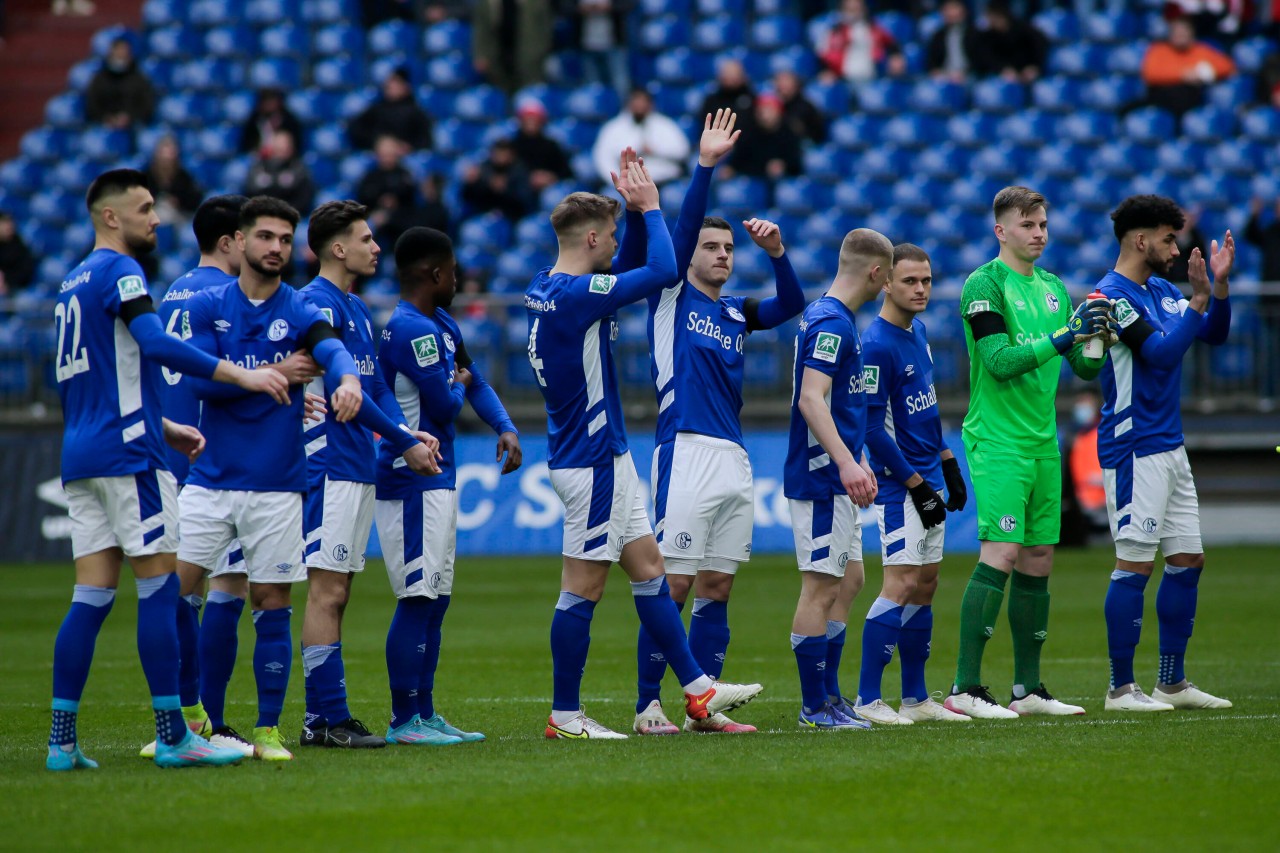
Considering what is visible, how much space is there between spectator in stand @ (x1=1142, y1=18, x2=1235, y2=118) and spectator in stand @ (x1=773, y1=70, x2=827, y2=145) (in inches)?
180

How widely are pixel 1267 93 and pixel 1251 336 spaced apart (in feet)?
17.3

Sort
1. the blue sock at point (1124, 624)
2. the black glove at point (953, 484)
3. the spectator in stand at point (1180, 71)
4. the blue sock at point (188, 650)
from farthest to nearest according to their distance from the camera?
the spectator in stand at point (1180, 71), the black glove at point (953, 484), the blue sock at point (1124, 624), the blue sock at point (188, 650)

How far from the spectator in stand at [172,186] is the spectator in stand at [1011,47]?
36.1 feet

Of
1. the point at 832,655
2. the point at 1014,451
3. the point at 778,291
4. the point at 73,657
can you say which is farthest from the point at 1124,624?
the point at 73,657

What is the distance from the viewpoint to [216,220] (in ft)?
25.4

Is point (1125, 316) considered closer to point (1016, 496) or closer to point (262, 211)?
point (1016, 496)

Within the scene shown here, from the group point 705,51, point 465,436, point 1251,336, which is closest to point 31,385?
point 465,436

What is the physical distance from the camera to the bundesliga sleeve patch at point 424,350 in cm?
731

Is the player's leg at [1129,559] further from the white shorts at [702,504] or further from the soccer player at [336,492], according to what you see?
the soccer player at [336,492]

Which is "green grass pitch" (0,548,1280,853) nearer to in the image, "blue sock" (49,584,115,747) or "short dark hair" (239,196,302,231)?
"blue sock" (49,584,115,747)

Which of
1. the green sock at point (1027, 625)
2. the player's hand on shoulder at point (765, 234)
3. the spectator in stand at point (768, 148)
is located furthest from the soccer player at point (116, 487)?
the spectator in stand at point (768, 148)

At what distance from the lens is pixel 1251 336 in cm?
1783

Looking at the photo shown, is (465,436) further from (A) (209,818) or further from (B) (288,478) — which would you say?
(A) (209,818)

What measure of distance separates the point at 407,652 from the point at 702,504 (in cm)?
156
